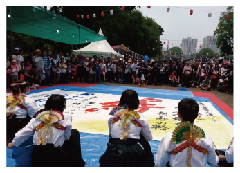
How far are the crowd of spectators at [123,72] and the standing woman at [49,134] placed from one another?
6.60 meters

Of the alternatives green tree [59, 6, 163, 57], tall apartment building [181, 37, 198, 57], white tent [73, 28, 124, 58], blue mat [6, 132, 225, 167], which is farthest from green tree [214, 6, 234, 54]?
tall apartment building [181, 37, 198, 57]

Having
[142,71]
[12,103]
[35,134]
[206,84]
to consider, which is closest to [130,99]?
[35,134]

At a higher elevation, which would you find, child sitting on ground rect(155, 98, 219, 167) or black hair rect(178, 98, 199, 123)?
black hair rect(178, 98, 199, 123)

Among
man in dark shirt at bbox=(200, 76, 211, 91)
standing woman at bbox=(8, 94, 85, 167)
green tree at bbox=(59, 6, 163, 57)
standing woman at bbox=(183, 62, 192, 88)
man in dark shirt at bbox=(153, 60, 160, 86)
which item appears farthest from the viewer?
green tree at bbox=(59, 6, 163, 57)

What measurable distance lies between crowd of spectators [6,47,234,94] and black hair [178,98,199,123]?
24.6 feet

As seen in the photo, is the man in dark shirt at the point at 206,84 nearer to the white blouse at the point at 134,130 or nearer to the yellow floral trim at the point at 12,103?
the white blouse at the point at 134,130

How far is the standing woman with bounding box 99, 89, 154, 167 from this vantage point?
1.84 m

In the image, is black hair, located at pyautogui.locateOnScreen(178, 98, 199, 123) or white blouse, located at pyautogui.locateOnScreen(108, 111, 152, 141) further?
white blouse, located at pyautogui.locateOnScreen(108, 111, 152, 141)

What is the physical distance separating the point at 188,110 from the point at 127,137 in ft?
2.17

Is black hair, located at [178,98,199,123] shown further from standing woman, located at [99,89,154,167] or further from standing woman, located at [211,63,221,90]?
standing woman, located at [211,63,221,90]

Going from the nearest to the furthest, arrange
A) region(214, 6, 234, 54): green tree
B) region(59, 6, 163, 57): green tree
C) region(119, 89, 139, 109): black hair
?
region(119, 89, 139, 109): black hair < region(59, 6, 163, 57): green tree < region(214, 6, 234, 54): green tree

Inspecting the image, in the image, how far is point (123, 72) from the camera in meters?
11.2

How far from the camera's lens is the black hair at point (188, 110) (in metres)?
1.55

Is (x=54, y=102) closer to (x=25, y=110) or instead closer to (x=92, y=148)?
(x=25, y=110)
